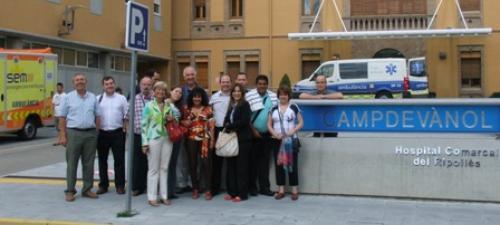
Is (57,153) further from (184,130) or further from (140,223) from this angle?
(140,223)

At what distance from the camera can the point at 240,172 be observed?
880cm

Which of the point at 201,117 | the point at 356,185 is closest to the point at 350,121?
the point at 356,185

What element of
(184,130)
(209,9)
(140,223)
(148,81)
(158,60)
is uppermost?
(209,9)

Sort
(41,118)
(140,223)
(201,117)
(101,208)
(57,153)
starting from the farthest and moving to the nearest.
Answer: (41,118) → (57,153) → (201,117) → (101,208) → (140,223)

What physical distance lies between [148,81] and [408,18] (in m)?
26.5

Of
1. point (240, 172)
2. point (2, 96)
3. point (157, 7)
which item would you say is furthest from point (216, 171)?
point (157, 7)

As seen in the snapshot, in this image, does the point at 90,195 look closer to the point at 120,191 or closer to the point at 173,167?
the point at 120,191

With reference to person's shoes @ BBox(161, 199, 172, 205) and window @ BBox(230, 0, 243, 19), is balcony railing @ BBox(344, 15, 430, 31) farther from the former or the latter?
person's shoes @ BBox(161, 199, 172, 205)

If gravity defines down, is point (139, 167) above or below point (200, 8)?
below

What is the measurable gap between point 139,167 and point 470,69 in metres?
27.5

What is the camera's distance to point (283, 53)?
114ft

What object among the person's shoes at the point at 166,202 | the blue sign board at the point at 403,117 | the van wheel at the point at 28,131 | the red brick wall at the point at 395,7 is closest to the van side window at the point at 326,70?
the red brick wall at the point at 395,7

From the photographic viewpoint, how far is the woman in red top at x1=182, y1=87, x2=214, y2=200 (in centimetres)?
880

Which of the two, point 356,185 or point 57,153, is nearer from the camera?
point 356,185
